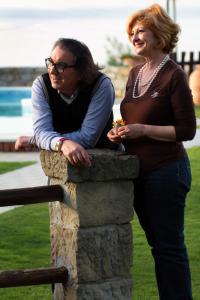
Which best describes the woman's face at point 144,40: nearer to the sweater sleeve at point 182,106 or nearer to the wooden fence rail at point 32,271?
the sweater sleeve at point 182,106

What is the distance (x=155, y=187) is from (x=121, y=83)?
85.0ft

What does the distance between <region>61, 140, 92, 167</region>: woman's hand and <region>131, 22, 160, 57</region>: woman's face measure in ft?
1.86

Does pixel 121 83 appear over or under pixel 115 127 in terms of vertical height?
under

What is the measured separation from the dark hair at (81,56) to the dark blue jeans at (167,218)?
0.54 metres

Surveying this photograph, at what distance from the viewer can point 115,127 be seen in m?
4.41

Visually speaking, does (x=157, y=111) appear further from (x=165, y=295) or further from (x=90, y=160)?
(x=165, y=295)

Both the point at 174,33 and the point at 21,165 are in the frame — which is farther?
the point at 21,165

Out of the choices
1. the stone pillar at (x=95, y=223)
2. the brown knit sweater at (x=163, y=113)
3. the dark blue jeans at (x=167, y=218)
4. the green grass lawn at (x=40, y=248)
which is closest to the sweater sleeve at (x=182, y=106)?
the brown knit sweater at (x=163, y=113)

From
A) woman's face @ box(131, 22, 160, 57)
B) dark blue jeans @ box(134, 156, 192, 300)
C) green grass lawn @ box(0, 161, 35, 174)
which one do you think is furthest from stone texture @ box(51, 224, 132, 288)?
green grass lawn @ box(0, 161, 35, 174)

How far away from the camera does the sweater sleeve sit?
172 inches

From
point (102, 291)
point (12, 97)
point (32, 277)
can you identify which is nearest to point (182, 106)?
point (102, 291)

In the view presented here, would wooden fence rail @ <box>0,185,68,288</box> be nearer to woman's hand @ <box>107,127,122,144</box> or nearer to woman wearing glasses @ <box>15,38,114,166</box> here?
woman wearing glasses @ <box>15,38,114,166</box>

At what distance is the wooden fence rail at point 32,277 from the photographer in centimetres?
453

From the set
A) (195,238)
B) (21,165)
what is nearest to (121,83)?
(21,165)
